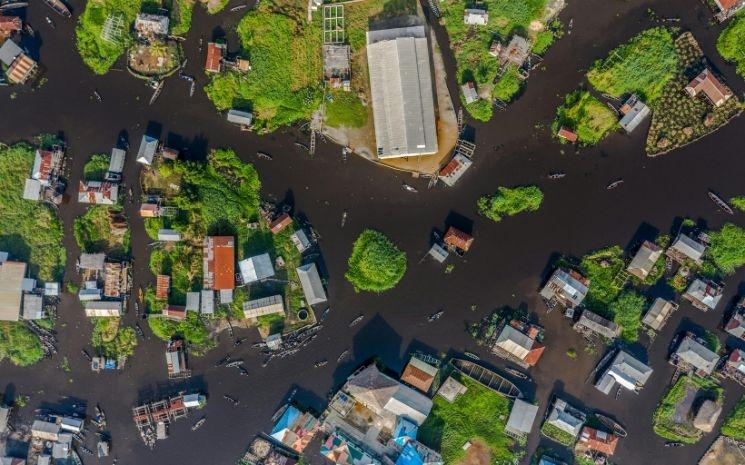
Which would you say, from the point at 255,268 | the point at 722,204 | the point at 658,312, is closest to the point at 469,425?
the point at 658,312

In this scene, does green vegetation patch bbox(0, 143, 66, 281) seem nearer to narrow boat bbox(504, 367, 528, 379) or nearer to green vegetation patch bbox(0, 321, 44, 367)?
green vegetation patch bbox(0, 321, 44, 367)

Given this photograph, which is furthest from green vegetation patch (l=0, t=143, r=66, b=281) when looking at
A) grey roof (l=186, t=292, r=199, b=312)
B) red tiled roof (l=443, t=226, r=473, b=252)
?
red tiled roof (l=443, t=226, r=473, b=252)

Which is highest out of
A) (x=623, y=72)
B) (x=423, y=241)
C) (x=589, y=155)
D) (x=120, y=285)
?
(x=623, y=72)

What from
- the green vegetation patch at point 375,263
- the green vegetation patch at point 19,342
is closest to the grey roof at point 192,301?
the green vegetation patch at point 375,263

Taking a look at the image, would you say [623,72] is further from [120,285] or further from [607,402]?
[120,285]

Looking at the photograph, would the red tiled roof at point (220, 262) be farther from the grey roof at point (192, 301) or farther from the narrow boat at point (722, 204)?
the narrow boat at point (722, 204)

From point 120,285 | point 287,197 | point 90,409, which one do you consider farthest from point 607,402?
point 90,409
